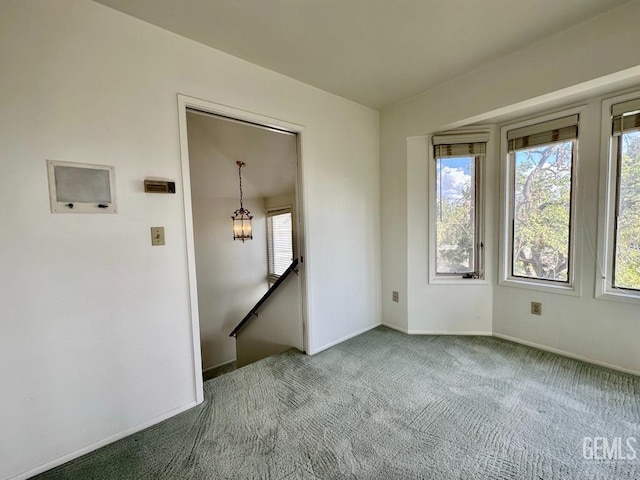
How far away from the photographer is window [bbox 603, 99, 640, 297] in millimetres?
2150

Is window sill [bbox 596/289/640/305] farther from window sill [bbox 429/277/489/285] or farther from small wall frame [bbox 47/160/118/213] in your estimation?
small wall frame [bbox 47/160/118/213]

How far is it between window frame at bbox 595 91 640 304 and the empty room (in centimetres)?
2

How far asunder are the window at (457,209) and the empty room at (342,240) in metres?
0.02

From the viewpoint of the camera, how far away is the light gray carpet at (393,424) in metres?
1.41

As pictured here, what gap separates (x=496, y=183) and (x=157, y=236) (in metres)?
3.17

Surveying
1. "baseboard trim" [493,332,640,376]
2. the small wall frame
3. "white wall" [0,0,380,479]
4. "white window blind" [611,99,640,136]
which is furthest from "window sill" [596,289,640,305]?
the small wall frame

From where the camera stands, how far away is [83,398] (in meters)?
1.54

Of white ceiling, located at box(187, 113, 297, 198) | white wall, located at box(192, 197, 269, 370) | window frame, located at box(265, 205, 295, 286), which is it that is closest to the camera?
white ceiling, located at box(187, 113, 297, 198)

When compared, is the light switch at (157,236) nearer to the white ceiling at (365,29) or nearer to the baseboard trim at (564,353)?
the white ceiling at (365,29)

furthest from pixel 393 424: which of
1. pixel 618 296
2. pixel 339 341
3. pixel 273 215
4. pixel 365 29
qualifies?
pixel 273 215

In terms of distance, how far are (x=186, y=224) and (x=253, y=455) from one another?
1.47 meters

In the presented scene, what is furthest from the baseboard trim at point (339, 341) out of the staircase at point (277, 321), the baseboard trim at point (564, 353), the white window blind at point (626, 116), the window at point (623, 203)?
the white window blind at point (626, 116)

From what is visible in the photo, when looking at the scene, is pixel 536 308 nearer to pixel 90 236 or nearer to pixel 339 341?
pixel 339 341

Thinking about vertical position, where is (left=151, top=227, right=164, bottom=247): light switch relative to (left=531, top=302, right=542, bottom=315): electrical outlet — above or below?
above
